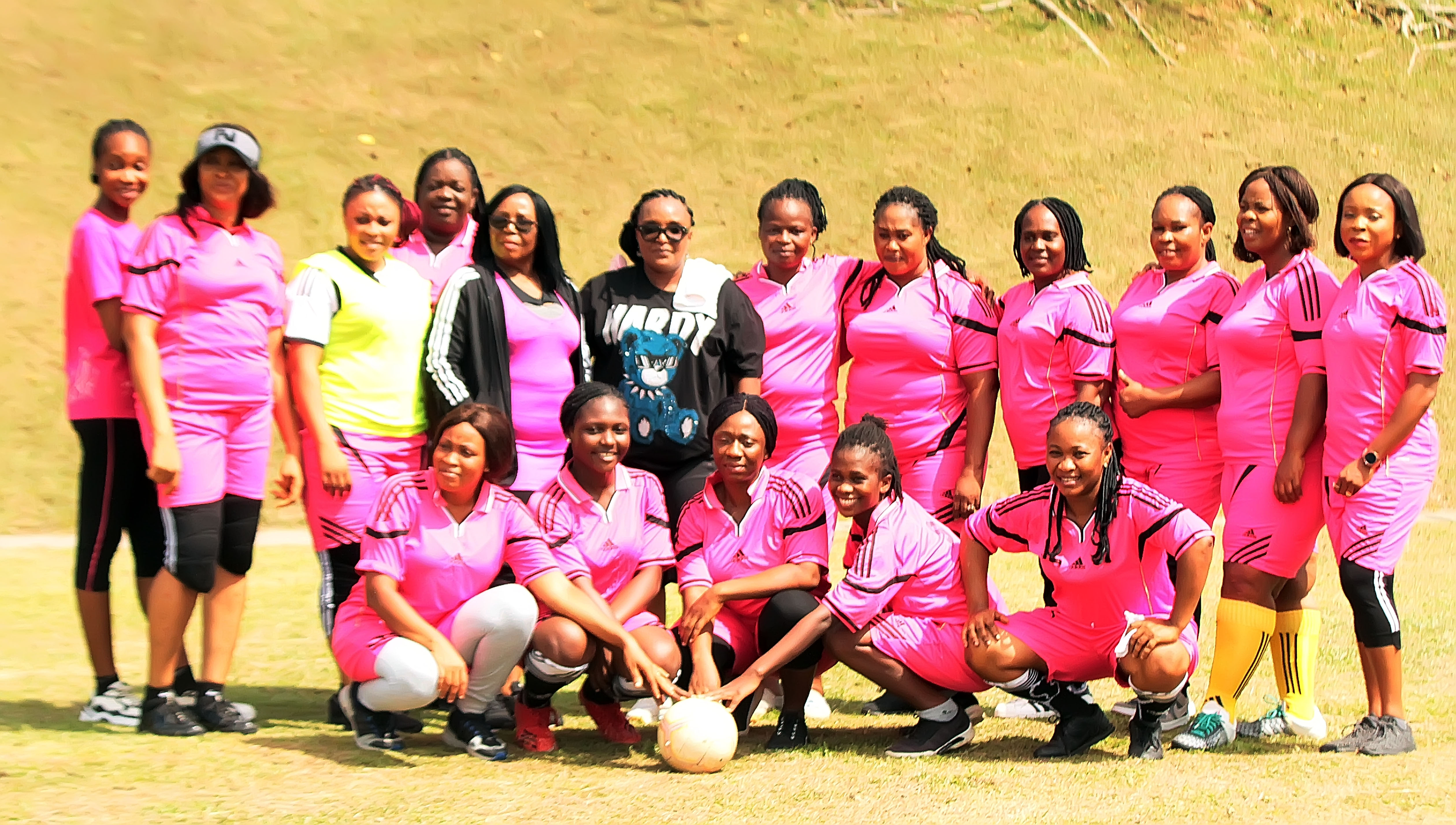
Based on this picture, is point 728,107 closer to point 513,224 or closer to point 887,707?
point 513,224

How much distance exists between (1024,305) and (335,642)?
2.88 m

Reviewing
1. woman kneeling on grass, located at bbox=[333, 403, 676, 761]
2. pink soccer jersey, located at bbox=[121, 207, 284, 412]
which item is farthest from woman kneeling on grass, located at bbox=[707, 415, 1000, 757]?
pink soccer jersey, located at bbox=[121, 207, 284, 412]

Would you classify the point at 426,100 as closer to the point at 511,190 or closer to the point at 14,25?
the point at 14,25

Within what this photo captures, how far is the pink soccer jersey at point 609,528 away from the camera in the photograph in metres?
4.92

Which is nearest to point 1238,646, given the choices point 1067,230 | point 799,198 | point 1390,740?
point 1390,740

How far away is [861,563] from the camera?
4.82 metres

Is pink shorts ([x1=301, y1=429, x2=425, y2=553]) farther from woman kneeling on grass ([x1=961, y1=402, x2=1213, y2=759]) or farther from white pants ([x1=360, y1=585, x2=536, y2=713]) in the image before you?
woman kneeling on grass ([x1=961, y1=402, x2=1213, y2=759])

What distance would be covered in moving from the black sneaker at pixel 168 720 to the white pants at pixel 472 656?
2.21 feet

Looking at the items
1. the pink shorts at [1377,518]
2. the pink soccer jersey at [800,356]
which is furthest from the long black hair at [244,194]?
the pink shorts at [1377,518]

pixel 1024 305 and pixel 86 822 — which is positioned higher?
pixel 1024 305

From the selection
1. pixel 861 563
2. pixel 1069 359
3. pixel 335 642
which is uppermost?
pixel 1069 359

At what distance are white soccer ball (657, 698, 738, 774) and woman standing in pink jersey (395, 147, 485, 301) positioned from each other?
1.97 metres

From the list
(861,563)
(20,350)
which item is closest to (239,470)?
(861,563)

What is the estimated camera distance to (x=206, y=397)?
4.78 metres
